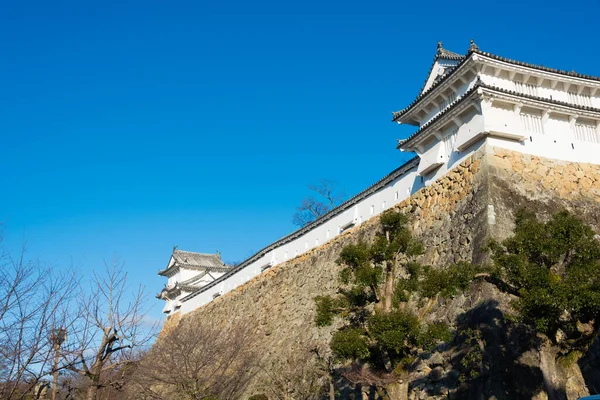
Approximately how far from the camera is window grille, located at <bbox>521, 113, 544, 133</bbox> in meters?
16.8

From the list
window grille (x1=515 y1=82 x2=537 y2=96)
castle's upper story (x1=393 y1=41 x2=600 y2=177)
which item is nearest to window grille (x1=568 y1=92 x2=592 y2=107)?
castle's upper story (x1=393 y1=41 x2=600 y2=177)

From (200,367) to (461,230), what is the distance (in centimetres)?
934

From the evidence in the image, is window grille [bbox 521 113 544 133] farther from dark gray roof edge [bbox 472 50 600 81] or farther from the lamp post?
the lamp post

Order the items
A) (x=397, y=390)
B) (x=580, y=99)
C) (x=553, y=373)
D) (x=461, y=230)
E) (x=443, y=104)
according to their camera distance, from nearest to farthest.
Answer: (x=553, y=373), (x=397, y=390), (x=461, y=230), (x=580, y=99), (x=443, y=104)

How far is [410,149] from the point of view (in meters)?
18.9

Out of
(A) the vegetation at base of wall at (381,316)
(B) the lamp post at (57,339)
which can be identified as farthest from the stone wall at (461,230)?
(B) the lamp post at (57,339)

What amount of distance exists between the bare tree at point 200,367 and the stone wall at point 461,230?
0.85 m

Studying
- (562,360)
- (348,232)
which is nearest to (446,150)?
(348,232)

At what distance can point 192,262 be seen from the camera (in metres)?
41.2

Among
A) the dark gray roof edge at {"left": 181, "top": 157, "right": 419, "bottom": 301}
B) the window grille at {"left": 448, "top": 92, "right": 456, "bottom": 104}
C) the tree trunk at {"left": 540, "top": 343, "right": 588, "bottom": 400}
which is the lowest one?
the tree trunk at {"left": 540, "top": 343, "right": 588, "bottom": 400}

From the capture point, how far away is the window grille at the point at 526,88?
57.6ft

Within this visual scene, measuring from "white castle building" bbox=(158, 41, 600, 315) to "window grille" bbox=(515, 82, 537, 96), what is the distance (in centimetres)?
4

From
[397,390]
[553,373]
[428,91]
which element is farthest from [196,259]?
[553,373]

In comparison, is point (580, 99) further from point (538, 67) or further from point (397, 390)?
point (397, 390)
